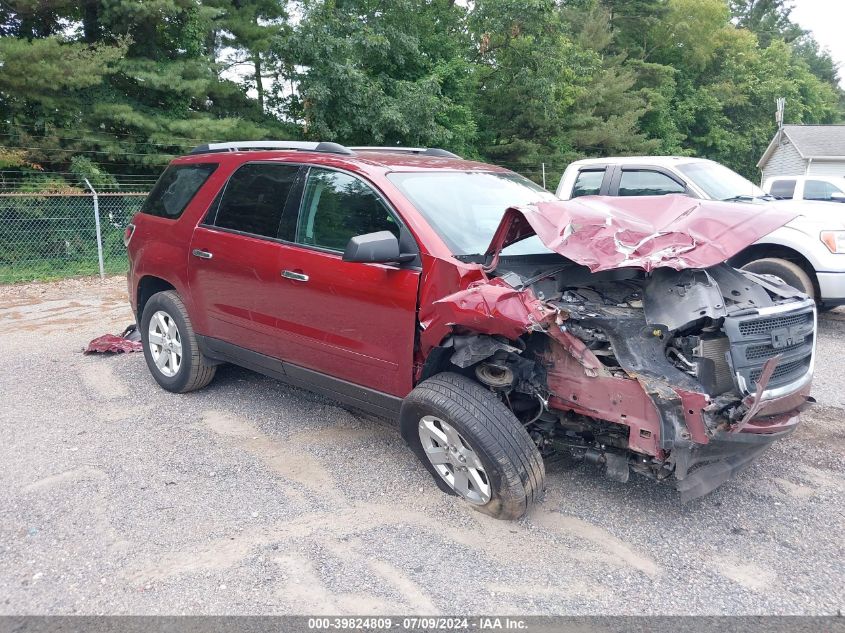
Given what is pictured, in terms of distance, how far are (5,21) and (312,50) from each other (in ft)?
19.8

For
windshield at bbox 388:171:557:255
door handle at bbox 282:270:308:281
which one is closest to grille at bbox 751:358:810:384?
windshield at bbox 388:171:557:255

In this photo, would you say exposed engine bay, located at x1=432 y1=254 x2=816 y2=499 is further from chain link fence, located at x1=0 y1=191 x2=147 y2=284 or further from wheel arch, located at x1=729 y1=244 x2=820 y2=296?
chain link fence, located at x1=0 y1=191 x2=147 y2=284

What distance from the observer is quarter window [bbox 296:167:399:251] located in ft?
12.7

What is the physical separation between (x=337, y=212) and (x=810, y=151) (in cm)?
3403

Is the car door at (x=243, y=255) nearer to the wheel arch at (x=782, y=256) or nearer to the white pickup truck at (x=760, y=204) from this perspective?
the white pickup truck at (x=760, y=204)

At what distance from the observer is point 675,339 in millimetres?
3107

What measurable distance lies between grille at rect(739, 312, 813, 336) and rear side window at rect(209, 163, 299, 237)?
286 cm

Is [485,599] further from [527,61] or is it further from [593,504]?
[527,61]

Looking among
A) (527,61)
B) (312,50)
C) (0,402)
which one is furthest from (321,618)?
(527,61)

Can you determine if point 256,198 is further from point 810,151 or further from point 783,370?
point 810,151

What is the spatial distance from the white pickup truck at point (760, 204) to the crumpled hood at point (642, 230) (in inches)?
131

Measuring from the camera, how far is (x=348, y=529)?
11.1 feet

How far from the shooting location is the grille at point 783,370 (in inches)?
121

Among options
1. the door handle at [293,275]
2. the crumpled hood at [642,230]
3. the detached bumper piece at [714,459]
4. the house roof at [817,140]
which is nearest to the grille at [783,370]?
the detached bumper piece at [714,459]
